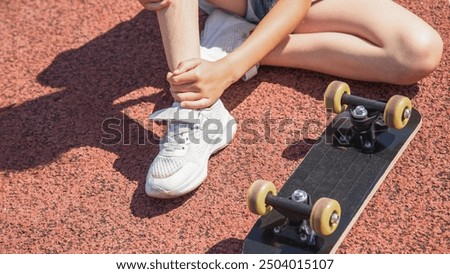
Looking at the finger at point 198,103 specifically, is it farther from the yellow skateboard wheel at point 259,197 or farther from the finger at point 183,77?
the yellow skateboard wheel at point 259,197

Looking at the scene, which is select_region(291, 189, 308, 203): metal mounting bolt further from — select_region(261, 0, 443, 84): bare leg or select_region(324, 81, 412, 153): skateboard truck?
select_region(261, 0, 443, 84): bare leg

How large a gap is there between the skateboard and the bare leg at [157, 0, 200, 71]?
1.66ft

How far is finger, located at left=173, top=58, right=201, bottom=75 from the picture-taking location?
2.57m

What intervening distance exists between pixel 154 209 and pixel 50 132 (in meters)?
0.62

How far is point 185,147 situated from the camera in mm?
2713

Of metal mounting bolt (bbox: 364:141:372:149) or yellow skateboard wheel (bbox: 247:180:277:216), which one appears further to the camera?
metal mounting bolt (bbox: 364:141:372:149)

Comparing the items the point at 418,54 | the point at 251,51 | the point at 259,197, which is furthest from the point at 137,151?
the point at 418,54

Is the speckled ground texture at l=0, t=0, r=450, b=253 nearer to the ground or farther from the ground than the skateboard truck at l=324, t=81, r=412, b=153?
nearer to the ground

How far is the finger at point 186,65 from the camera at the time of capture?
2.57 meters

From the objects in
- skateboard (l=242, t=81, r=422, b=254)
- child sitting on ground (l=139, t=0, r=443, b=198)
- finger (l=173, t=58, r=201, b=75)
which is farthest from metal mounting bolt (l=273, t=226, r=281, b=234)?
finger (l=173, t=58, r=201, b=75)

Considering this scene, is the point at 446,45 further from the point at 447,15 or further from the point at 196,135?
the point at 196,135
